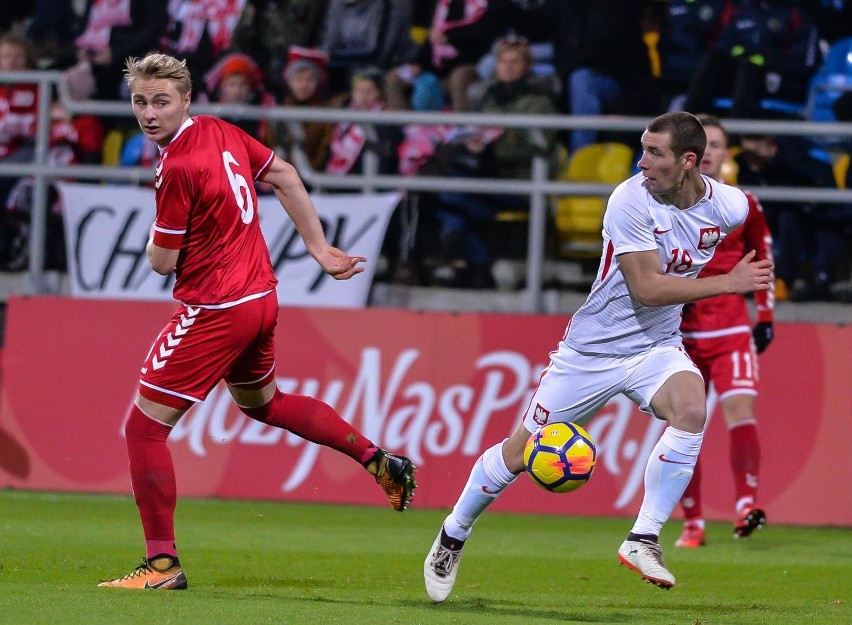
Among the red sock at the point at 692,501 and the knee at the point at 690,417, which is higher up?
the knee at the point at 690,417

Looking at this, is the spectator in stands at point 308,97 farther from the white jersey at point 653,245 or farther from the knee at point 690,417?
the knee at point 690,417

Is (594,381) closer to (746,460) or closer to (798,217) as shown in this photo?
(746,460)

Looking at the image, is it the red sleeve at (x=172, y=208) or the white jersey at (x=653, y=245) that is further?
the white jersey at (x=653, y=245)

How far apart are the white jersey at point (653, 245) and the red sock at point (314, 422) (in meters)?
1.04

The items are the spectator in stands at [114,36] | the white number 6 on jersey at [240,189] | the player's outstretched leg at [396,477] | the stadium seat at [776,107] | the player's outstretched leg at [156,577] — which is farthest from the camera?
the spectator in stands at [114,36]

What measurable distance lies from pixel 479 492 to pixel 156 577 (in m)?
1.39

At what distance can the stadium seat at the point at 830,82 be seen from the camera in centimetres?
1141

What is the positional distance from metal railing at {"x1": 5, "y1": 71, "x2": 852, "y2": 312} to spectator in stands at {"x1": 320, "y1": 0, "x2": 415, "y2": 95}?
180cm

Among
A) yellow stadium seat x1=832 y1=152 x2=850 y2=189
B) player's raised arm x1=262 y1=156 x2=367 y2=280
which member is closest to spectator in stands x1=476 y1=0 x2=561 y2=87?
yellow stadium seat x1=832 y1=152 x2=850 y2=189

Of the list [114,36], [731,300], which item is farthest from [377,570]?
[114,36]

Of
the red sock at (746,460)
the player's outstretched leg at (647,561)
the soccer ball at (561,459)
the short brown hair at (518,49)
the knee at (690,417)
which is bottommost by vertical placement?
the red sock at (746,460)

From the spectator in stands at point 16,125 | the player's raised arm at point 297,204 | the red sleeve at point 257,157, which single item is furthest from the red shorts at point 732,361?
the spectator in stands at point 16,125

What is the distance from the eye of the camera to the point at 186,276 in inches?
243

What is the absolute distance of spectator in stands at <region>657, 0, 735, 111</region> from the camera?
12.0 m
